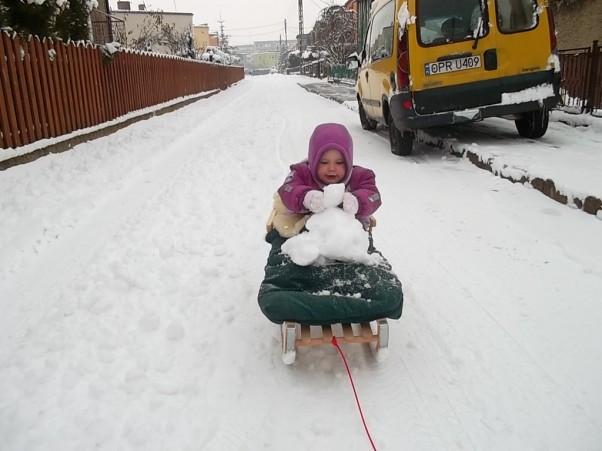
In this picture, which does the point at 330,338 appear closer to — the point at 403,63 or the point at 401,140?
the point at 403,63

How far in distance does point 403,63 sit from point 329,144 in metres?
4.24

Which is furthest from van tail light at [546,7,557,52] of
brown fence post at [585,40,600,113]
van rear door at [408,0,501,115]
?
brown fence post at [585,40,600,113]

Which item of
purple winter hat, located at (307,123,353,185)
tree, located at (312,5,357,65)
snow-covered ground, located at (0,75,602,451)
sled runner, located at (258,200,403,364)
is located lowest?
snow-covered ground, located at (0,75,602,451)

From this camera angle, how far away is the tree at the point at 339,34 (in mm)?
38594

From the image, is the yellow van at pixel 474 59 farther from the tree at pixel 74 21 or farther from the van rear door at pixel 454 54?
the tree at pixel 74 21

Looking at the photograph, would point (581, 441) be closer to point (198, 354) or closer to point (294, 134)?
point (198, 354)

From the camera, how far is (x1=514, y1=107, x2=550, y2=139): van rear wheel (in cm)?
683

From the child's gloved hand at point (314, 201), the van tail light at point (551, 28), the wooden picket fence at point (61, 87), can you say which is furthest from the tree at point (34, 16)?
the van tail light at point (551, 28)

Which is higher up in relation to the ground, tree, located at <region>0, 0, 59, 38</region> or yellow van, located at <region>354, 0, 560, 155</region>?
tree, located at <region>0, 0, 59, 38</region>

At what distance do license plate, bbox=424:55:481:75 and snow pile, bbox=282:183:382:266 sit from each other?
14.4ft

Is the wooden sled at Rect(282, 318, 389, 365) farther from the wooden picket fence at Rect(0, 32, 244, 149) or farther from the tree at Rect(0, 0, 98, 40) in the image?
the tree at Rect(0, 0, 98, 40)

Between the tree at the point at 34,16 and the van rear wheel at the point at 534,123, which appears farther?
the tree at the point at 34,16

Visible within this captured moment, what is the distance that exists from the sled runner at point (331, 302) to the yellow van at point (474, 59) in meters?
4.48

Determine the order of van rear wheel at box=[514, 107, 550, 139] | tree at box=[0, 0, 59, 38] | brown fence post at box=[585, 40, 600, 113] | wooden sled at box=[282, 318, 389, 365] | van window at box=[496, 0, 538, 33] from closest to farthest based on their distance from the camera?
1. wooden sled at box=[282, 318, 389, 365]
2. van window at box=[496, 0, 538, 33]
3. van rear wheel at box=[514, 107, 550, 139]
4. tree at box=[0, 0, 59, 38]
5. brown fence post at box=[585, 40, 600, 113]
